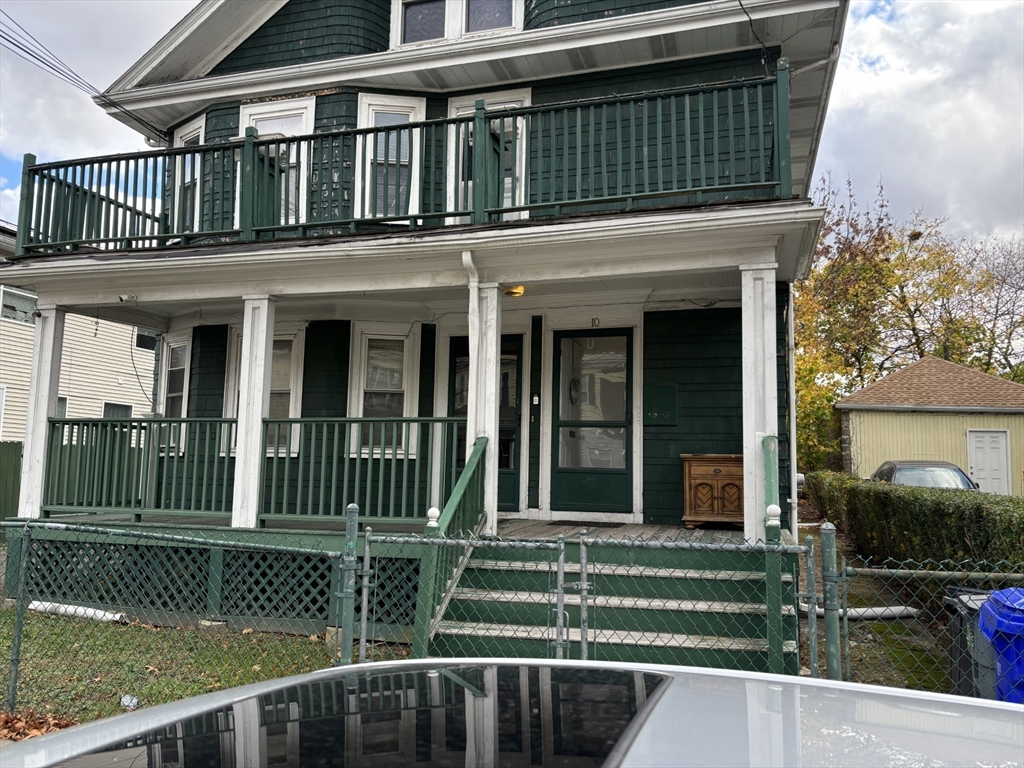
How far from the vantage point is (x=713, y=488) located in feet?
27.2

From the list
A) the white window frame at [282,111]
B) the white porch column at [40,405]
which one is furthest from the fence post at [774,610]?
the white window frame at [282,111]

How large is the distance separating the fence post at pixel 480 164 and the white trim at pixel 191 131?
5459mm

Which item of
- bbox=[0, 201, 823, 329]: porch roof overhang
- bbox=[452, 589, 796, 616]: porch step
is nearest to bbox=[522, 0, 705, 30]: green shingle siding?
bbox=[0, 201, 823, 329]: porch roof overhang

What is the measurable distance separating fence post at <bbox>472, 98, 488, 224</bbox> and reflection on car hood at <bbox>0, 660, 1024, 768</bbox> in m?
5.79

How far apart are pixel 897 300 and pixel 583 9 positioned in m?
25.2

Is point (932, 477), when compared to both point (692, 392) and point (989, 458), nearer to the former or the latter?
point (989, 458)

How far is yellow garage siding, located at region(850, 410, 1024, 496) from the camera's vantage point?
20.2 metres

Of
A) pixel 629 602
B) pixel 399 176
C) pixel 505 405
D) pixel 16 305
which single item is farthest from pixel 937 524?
pixel 16 305

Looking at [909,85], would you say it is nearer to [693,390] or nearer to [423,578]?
[693,390]


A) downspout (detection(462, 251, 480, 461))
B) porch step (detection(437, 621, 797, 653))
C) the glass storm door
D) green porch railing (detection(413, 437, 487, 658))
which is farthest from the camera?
the glass storm door

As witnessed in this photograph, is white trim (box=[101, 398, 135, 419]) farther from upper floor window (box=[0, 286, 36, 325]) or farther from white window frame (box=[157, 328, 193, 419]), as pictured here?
white window frame (box=[157, 328, 193, 419])

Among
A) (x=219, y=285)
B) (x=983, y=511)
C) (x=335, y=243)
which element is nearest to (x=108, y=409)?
(x=219, y=285)

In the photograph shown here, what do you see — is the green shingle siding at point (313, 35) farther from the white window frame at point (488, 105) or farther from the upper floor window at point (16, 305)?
the upper floor window at point (16, 305)

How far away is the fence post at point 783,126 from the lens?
6539 mm
